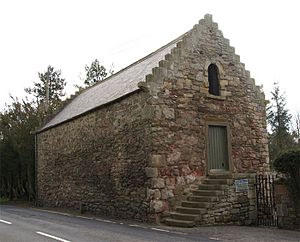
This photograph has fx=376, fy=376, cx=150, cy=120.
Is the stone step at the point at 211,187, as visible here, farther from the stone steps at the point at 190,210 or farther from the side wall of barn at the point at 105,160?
the side wall of barn at the point at 105,160

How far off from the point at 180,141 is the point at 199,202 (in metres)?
2.27

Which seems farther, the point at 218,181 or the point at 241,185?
the point at 218,181

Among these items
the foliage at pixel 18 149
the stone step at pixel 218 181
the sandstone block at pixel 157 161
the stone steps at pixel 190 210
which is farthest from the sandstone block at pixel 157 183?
the foliage at pixel 18 149

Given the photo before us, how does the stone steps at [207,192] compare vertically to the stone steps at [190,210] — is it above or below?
above

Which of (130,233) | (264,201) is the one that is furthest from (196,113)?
(130,233)

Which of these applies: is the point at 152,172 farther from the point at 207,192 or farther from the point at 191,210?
the point at 207,192

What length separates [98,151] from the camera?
15.9 metres

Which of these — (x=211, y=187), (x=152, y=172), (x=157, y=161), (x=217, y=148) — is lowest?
(x=211, y=187)

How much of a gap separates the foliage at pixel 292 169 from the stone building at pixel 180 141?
2.09 meters

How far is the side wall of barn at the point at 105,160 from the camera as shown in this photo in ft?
43.5

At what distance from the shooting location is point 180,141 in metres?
13.5

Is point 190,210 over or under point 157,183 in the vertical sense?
under

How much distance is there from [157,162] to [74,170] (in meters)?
6.83

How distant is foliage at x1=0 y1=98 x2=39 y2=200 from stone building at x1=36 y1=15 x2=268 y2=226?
988 centimetres
